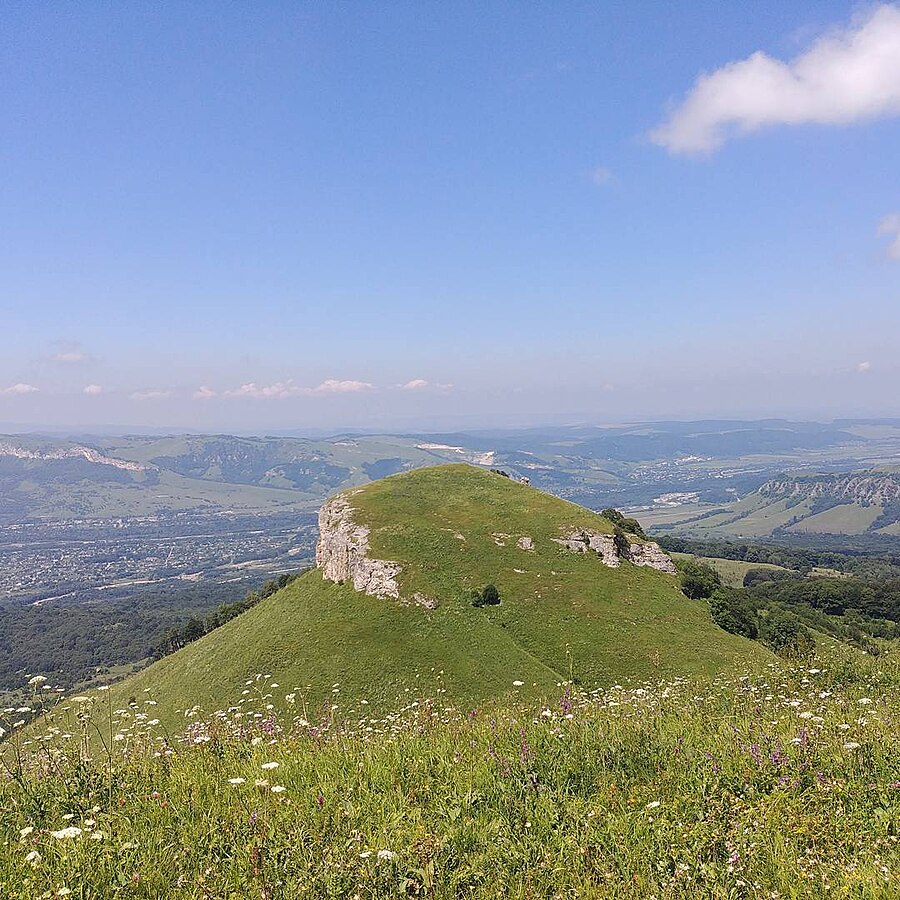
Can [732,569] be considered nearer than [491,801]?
No

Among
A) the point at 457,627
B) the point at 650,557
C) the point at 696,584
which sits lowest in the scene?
the point at 457,627

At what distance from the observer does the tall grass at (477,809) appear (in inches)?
215

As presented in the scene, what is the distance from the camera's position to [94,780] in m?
7.73

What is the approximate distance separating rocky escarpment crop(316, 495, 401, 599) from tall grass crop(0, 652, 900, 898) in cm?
5413

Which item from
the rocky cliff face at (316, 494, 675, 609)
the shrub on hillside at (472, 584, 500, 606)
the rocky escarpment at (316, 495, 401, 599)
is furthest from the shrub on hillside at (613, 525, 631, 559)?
the rocky escarpment at (316, 495, 401, 599)

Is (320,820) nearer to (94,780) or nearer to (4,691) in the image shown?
(94,780)

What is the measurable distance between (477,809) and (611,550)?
6482 cm

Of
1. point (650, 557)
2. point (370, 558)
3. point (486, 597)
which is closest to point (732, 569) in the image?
point (650, 557)

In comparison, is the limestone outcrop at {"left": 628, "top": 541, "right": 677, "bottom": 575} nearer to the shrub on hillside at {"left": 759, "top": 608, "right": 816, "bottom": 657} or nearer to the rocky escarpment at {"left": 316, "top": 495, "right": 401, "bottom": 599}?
the shrub on hillside at {"left": 759, "top": 608, "right": 816, "bottom": 657}

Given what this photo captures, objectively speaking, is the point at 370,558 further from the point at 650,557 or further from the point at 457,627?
the point at 650,557

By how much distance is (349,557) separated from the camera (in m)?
67.8

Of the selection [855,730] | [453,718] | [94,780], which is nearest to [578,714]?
[453,718]

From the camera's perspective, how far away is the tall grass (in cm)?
546

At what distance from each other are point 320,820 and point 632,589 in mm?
61780
